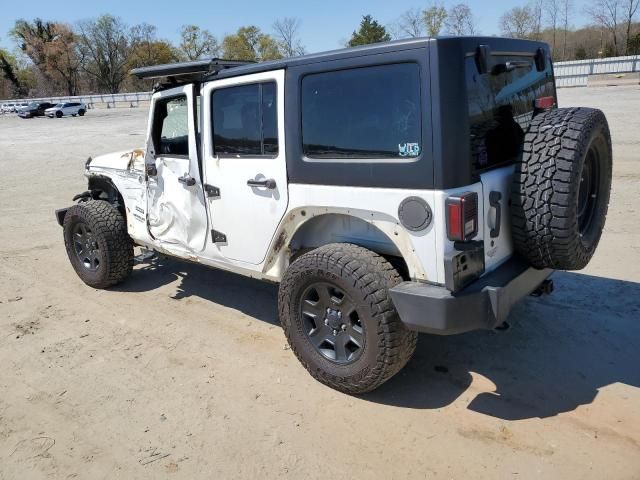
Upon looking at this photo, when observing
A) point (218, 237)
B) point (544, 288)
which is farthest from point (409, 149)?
point (218, 237)

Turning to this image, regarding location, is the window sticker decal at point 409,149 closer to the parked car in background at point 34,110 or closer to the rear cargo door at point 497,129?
the rear cargo door at point 497,129

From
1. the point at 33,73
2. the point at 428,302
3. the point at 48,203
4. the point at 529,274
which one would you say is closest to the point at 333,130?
the point at 428,302

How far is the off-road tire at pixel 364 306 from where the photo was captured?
3.18 m

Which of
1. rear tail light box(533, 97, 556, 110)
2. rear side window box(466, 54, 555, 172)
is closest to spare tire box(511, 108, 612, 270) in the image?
rear side window box(466, 54, 555, 172)

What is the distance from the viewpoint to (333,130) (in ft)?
11.0

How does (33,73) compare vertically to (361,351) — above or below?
above

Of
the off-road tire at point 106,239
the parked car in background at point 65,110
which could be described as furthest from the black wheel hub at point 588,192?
the parked car in background at point 65,110

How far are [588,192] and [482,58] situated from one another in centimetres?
131

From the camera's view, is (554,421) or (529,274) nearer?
(554,421)

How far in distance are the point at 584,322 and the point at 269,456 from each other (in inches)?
109

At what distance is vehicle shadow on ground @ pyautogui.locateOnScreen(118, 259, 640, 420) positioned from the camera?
11.2 ft

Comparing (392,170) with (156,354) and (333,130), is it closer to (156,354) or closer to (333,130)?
(333,130)

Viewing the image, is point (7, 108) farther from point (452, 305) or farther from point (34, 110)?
point (452, 305)

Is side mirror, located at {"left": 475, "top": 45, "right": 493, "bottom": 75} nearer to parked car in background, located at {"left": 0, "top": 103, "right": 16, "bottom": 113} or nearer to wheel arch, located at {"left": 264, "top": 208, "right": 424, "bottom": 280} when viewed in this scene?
wheel arch, located at {"left": 264, "top": 208, "right": 424, "bottom": 280}
